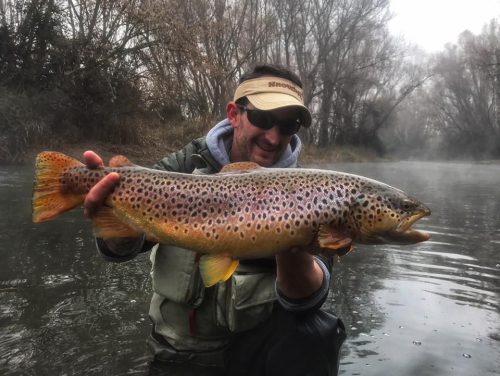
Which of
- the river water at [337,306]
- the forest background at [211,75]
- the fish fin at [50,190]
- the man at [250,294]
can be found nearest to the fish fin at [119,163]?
the fish fin at [50,190]

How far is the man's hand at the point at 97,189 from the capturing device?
2.27 meters

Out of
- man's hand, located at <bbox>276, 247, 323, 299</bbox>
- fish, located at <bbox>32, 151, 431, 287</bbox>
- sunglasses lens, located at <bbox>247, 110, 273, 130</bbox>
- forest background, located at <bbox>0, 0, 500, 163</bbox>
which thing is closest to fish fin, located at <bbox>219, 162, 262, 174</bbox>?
fish, located at <bbox>32, 151, 431, 287</bbox>

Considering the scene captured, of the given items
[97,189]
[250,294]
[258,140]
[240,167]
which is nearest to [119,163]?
[97,189]

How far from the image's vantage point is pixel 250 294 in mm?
2730

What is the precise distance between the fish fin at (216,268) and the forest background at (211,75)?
11815mm

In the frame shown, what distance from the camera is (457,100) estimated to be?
45.0 meters

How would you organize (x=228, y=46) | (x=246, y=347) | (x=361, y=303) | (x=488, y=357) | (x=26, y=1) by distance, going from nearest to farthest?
(x=246, y=347) < (x=488, y=357) < (x=361, y=303) < (x=26, y=1) < (x=228, y=46)

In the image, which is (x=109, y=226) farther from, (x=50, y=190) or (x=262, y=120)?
(x=262, y=120)

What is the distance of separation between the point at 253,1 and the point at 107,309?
1064 inches

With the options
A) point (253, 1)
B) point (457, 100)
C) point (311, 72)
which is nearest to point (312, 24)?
point (311, 72)

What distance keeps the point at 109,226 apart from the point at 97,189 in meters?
0.20

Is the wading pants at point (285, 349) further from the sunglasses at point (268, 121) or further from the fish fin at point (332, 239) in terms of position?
the sunglasses at point (268, 121)

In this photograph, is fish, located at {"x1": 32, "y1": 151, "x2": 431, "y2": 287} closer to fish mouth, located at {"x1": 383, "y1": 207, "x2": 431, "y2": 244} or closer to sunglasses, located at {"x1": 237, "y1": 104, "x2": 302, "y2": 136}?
fish mouth, located at {"x1": 383, "y1": 207, "x2": 431, "y2": 244}

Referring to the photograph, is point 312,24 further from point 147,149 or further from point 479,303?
point 479,303
